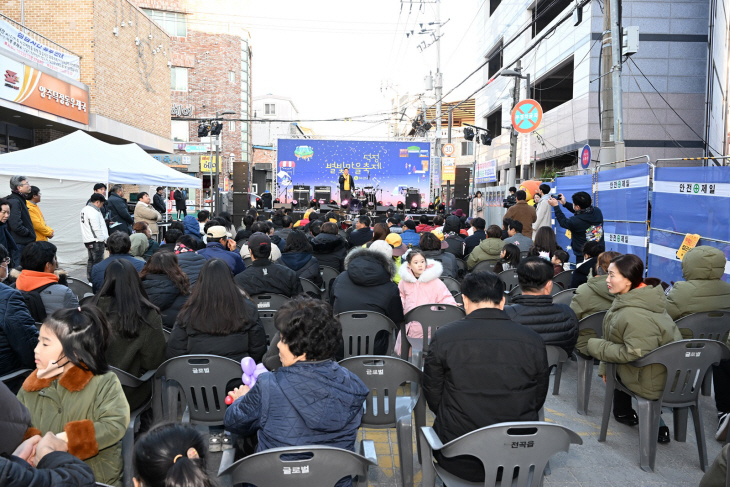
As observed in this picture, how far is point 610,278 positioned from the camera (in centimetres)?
388

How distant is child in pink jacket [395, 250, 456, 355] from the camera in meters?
5.07

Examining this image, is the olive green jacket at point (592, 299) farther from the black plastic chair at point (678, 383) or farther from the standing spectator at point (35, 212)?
the standing spectator at point (35, 212)

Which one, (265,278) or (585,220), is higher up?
(585,220)

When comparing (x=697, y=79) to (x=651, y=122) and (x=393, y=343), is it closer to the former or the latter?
(x=651, y=122)

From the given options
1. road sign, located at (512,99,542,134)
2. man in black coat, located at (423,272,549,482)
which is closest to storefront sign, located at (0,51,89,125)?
road sign, located at (512,99,542,134)

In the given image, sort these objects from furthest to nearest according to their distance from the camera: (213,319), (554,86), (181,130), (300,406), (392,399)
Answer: (181,130), (554,86), (213,319), (392,399), (300,406)

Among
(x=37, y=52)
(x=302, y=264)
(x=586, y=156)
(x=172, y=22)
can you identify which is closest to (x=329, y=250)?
(x=302, y=264)

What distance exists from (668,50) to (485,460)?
2088 cm

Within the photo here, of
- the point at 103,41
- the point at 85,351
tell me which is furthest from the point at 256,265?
the point at 103,41

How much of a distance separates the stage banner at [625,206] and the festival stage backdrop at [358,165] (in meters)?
12.6

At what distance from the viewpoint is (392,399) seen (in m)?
3.39

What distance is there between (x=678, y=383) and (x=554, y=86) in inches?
961

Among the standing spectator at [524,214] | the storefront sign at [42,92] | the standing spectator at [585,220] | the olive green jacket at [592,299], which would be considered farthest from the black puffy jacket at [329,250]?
the storefront sign at [42,92]

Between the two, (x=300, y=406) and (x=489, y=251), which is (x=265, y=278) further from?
(x=489, y=251)
